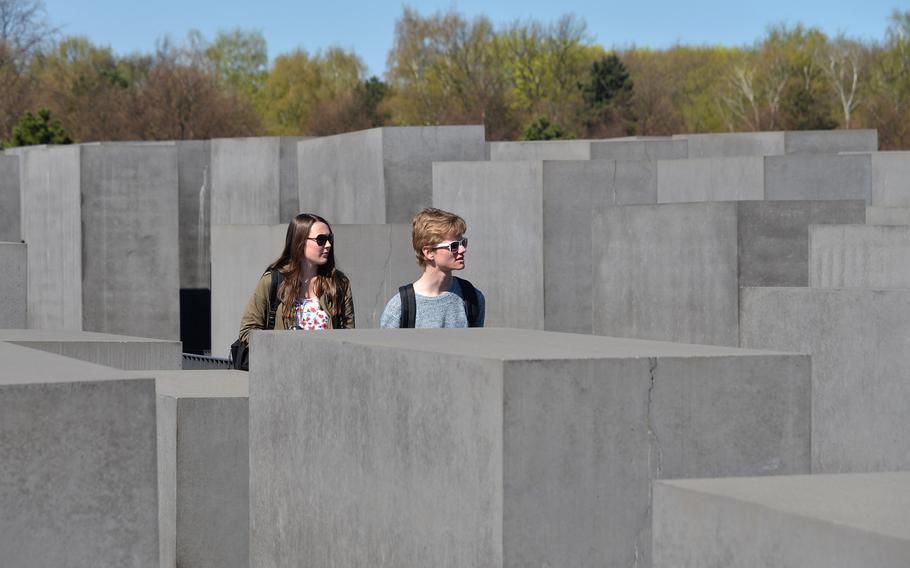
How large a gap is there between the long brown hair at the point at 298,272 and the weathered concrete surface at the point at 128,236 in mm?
8747

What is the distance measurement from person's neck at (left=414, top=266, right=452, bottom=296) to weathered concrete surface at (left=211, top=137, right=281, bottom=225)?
35.3 ft

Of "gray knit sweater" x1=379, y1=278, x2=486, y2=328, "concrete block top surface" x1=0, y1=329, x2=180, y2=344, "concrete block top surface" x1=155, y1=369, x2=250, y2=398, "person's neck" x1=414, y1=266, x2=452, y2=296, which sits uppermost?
"person's neck" x1=414, y1=266, x2=452, y2=296

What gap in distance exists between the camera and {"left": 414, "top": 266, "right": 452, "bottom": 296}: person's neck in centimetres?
570

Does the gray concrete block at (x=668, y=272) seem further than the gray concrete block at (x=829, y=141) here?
No

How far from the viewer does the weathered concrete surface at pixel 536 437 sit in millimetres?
3736

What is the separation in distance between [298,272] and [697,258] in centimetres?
403

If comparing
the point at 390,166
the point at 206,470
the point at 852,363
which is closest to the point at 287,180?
the point at 390,166

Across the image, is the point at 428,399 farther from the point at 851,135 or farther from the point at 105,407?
the point at 851,135

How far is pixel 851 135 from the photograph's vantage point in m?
22.9

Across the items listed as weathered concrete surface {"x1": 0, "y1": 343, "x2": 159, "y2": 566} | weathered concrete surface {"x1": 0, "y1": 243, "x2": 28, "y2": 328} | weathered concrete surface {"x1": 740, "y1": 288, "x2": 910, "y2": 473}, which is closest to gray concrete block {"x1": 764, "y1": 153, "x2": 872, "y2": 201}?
weathered concrete surface {"x1": 740, "y1": 288, "x2": 910, "y2": 473}

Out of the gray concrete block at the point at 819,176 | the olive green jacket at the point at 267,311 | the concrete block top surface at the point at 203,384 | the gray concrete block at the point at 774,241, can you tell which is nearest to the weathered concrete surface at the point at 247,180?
the gray concrete block at the point at 819,176

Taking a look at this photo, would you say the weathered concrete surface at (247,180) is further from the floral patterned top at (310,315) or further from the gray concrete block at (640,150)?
the floral patterned top at (310,315)

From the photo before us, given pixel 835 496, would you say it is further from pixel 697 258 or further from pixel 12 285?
pixel 12 285

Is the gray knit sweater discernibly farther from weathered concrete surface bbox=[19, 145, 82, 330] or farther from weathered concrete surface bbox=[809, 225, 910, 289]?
weathered concrete surface bbox=[19, 145, 82, 330]
